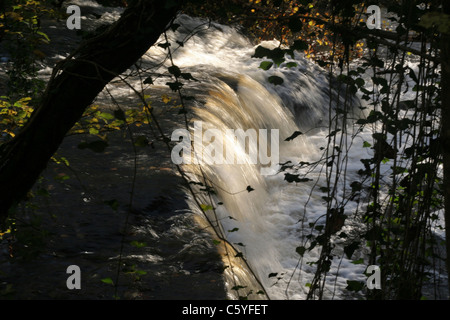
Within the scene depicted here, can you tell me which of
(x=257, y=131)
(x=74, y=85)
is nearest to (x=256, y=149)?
(x=257, y=131)

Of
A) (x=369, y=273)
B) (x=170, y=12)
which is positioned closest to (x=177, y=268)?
(x=369, y=273)

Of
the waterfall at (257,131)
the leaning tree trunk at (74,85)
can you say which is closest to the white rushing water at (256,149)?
the waterfall at (257,131)

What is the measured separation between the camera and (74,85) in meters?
2.21

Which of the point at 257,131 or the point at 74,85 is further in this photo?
the point at 257,131

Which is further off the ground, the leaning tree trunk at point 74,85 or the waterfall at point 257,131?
the waterfall at point 257,131

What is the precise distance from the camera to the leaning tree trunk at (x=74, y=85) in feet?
7.27

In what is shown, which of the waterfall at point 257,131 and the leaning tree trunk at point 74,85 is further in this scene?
the waterfall at point 257,131

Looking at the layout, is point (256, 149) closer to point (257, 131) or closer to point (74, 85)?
point (257, 131)

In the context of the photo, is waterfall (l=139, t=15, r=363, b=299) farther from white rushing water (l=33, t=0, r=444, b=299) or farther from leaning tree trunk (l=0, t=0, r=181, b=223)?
leaning tree trunk (l=0, t=0, r=181, b=223)

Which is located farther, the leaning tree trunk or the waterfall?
the waterfall

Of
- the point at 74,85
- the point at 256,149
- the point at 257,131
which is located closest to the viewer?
the point at 74,85

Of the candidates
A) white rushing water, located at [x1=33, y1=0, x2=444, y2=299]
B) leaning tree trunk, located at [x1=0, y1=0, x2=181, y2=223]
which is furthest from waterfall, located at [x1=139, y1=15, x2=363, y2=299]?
leaning tree trunk, located at [x1=0, y1=0, x2=181, y2=223]

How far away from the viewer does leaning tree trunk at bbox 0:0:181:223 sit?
7.27ft

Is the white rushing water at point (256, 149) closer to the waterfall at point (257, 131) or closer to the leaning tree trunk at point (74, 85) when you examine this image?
the waterfall at point (257, 131)
